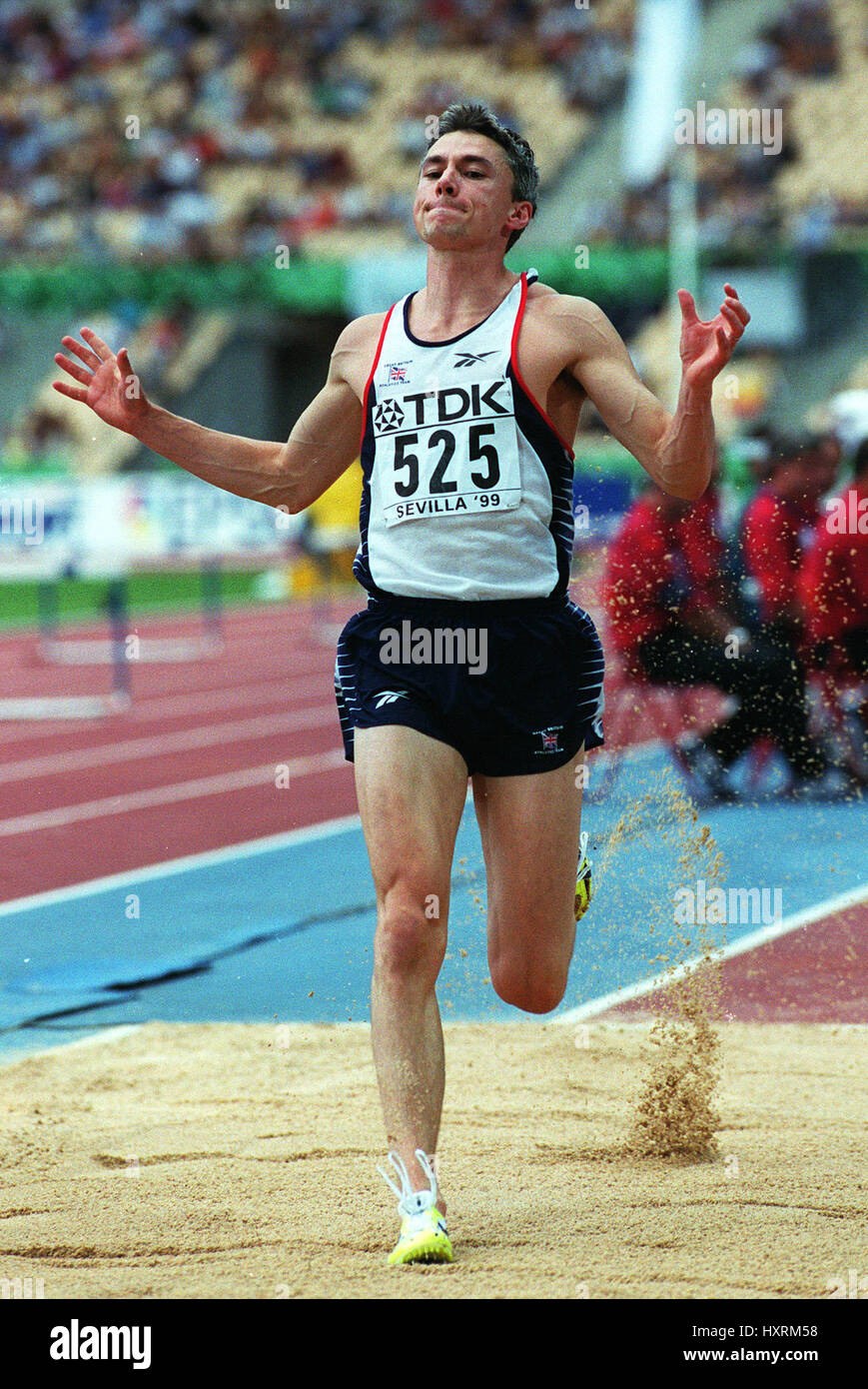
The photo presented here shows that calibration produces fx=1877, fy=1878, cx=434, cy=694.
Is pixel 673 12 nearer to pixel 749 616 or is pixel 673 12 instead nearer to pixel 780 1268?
pixel 749 616

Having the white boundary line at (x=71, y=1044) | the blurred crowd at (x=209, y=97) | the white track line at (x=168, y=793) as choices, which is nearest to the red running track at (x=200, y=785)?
the white track line at (x=168, y=793)

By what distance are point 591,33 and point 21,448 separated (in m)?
12.3

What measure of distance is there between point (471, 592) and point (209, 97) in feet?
107

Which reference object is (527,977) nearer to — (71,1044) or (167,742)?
(71,1044)

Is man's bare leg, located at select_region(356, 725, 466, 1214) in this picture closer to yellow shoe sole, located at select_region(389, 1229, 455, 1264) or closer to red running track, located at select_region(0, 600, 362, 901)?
yellow shoe sole, located at select_region(389, 1229, 455, 1264)

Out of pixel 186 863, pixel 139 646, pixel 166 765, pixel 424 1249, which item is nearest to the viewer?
pixel 424 1249

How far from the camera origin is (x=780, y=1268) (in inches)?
140

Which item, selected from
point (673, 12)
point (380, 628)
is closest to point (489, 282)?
point (380, 628)

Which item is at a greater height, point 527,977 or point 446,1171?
point 527,977

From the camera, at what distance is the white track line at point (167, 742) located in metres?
11.3

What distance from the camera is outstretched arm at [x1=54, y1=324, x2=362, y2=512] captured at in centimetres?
423

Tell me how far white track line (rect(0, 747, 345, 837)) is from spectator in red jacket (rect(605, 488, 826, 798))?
9.10 ft

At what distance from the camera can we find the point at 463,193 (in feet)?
12.9

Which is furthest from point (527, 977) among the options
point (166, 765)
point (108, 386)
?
point (166, 765)
